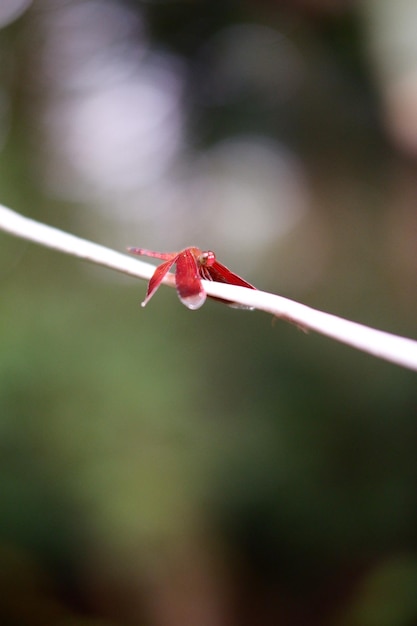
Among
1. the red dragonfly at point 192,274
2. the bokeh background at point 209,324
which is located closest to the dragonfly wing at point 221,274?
the red dragonfly at point 192,274

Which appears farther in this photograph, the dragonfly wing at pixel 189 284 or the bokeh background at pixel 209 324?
the bokeh background at pixel 209 324

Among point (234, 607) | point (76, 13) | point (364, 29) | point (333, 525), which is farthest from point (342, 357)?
point (76, 13)

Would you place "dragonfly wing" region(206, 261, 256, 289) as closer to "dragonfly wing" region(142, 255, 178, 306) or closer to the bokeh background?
"dragonfly wing" region(142, 255, 178, 306)

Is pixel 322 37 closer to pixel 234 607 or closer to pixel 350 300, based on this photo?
pixel 350 300

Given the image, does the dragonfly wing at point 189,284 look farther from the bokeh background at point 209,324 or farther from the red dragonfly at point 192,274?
the bokeh background at point 209,324

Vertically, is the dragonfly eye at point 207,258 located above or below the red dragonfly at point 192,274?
above
